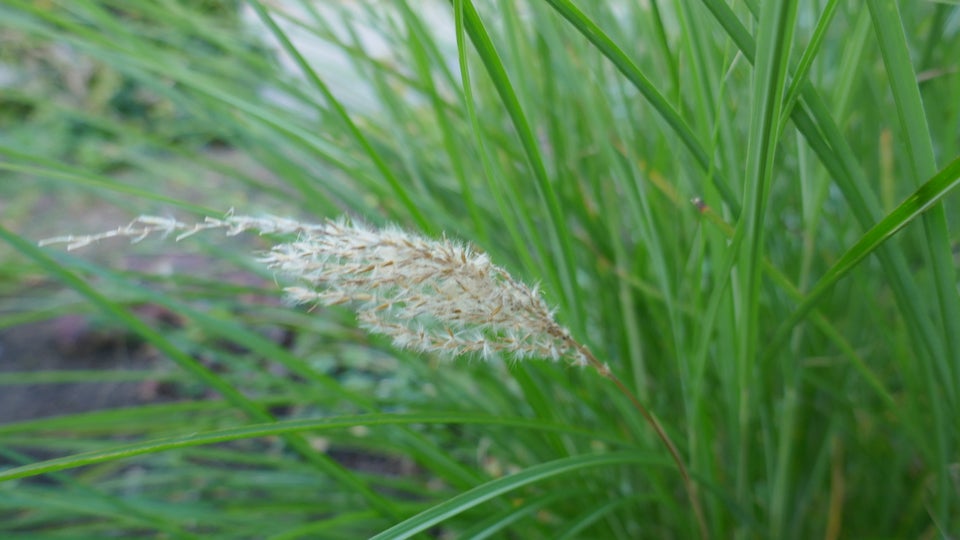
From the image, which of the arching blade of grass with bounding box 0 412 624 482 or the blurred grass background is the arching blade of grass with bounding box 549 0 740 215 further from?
the arching blade of grass with bounding box 0 412 624 482

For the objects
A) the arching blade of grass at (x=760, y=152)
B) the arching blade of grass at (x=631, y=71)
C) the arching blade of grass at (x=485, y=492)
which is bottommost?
the arching blade of grass at (x=485, y=492)

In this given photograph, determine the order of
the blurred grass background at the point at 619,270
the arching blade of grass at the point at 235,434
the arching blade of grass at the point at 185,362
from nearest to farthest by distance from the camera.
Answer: the arching blade of grass at the point at 235,434
the blurred grass background at the point at 619,270
the arching blade of grass at the point at 185,362

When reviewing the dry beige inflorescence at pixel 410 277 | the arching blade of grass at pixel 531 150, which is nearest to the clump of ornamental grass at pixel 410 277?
the dry beige inflorescence at pixel 410 277

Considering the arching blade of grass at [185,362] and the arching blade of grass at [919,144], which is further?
the arching blade of grass at [185,362]

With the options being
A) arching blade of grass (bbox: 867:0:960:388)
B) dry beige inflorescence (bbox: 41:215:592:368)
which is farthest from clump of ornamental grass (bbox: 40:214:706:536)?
arching blade of grass (bbox: 867:0:960:388)

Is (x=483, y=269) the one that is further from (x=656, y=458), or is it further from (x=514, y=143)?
(x=514, y=143)

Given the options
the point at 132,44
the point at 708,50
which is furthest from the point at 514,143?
the point at 132,44

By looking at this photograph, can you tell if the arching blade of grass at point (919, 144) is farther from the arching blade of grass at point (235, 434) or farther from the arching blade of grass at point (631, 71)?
the arching blade of grass at point (235, 434)

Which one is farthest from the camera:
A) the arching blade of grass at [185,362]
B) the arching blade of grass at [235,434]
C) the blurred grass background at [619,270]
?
the arching blade of grass at [185,362]

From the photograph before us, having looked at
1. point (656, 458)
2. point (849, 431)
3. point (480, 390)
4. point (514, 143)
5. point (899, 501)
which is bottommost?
point (899, 501)
